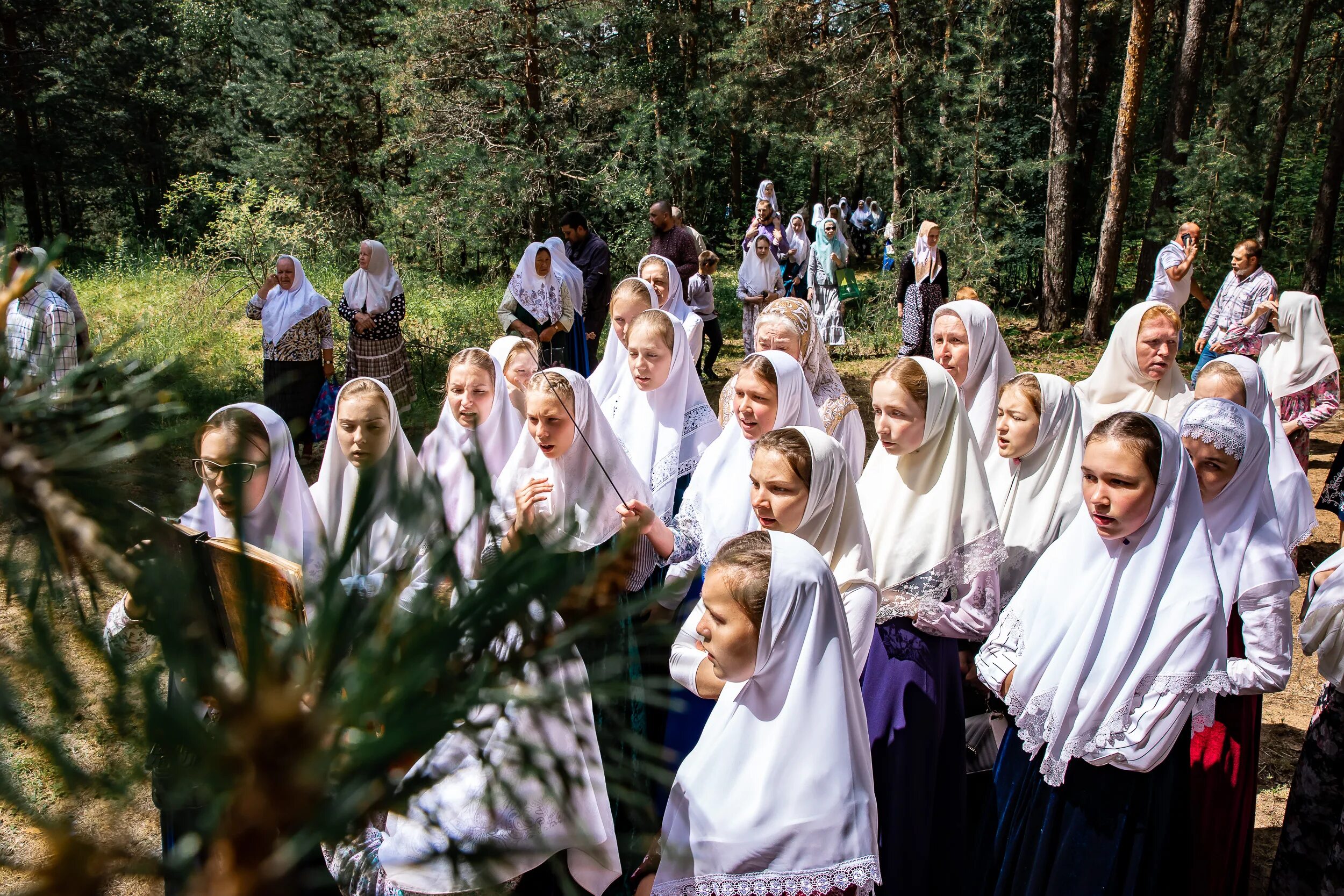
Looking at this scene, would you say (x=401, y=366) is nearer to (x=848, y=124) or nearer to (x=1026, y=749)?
(x=1026, y=749)

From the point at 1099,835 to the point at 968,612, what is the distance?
69cm

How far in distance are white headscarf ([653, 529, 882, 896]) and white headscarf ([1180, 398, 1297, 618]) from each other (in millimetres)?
1445

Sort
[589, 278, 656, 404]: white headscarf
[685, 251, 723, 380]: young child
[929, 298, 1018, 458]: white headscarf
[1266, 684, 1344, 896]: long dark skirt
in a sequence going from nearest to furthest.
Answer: [1266, 684, 1344, 896]: long dark skirt
[929, 298, 1018, 458]: white headscarf
[589, 278, 656, 404]: white headscarf
[685, 251, 723, 380]: young child

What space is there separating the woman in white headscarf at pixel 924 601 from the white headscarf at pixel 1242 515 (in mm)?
659

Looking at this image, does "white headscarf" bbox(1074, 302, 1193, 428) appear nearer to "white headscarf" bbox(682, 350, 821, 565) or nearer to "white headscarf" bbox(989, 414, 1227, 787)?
"white headscarf" bbox(682, 350, 821, 565)

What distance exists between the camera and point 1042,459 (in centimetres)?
344

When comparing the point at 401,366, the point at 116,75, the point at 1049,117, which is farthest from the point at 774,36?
the point at 116,75

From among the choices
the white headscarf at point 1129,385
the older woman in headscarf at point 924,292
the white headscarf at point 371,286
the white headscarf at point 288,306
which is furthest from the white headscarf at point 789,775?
the older woman in headscarf at point 924,292

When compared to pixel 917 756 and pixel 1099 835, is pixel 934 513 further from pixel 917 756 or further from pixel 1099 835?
pixel 1099 835

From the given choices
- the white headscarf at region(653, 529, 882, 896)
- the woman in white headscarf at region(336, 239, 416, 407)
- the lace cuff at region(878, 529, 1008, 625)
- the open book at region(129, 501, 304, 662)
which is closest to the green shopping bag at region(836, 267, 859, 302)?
the woman in white headscarf at region(336, 239, 416, 407)

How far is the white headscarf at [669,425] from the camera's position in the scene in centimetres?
415

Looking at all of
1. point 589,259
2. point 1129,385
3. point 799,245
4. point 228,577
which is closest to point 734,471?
point 1129,385

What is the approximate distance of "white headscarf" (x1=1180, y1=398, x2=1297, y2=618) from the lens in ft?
8.94

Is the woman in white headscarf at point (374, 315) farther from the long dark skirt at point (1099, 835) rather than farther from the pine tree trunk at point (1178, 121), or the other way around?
the pine tree trunk at point (1178, 121)
